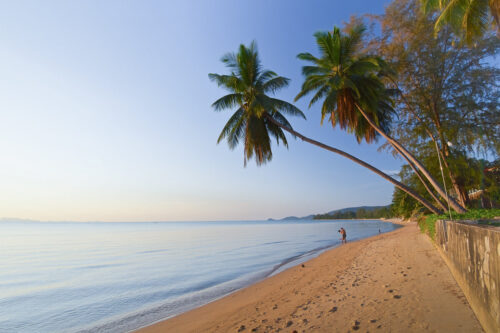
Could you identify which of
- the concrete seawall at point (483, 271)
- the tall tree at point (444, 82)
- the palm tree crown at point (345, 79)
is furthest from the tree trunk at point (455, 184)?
the concrete seawall at point (483, 271)

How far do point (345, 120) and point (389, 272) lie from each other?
318 inches

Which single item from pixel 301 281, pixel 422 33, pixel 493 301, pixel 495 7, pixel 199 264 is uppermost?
pixel 422 33

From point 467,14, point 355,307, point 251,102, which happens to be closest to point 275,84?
point 251,102

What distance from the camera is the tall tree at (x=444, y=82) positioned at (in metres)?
13.3

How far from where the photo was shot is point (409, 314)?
451 centimetres

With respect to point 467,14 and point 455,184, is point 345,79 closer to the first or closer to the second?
point 467,14

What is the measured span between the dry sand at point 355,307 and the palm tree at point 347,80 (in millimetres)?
6852

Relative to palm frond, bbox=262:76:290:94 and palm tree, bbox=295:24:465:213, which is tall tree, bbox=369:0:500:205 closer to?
palm tree, bbox=295:24:465:213

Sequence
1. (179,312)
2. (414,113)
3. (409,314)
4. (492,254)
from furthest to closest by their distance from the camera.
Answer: (414,113) → (179,312) → (409,314) → (492,254)

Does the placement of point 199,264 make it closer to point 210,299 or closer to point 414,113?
point 210,299

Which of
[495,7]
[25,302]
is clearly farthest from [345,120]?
[25,302]

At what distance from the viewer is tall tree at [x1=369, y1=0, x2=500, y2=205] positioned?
13281mm

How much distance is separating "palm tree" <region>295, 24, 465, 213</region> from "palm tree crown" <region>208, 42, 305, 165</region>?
1810mm

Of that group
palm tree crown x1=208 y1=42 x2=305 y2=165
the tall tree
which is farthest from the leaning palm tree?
A: the tall tree
